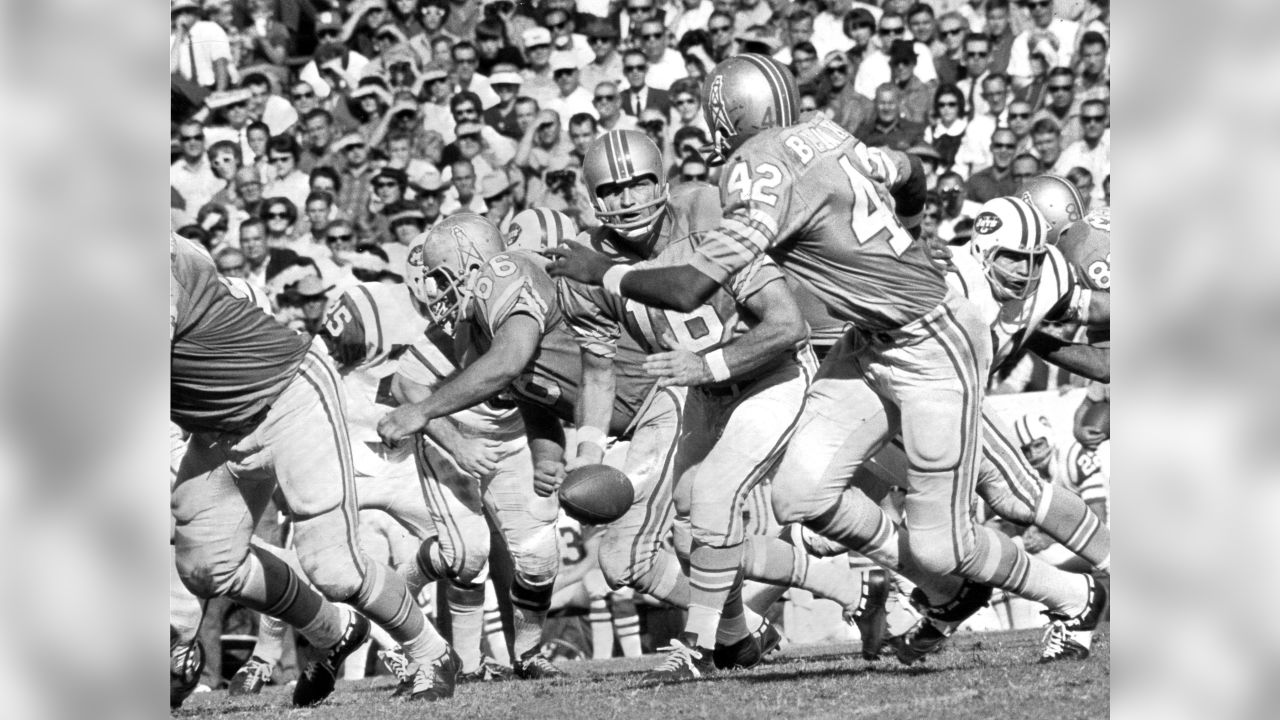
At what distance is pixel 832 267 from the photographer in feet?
22.3

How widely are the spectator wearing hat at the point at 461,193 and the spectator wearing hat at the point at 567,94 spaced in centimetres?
56

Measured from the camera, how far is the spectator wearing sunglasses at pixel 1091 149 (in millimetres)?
9438

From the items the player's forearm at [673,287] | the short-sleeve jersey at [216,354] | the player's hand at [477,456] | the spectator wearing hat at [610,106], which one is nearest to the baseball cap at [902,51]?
the spectator wearing hat at [610,106]

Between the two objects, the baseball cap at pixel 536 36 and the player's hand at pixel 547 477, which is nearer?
the player's hand at pixel 547 477

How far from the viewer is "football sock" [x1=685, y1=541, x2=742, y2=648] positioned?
7.12 metres

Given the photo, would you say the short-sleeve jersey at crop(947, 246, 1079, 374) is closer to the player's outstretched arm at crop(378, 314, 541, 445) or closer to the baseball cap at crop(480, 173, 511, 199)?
the player's outstretched arm at crop(378, 314, 541, 445)

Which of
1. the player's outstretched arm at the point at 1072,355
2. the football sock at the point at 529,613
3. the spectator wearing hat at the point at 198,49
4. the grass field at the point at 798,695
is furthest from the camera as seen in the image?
the spectator wearing hat at the point at 198,49

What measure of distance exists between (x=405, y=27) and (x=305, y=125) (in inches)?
27.9

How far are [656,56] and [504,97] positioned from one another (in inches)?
31.1

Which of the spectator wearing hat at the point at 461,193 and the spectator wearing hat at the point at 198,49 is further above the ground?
the spectator wearing hat at the point at 198,49

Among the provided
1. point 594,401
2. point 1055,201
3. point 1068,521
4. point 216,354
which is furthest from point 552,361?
point 1055,201

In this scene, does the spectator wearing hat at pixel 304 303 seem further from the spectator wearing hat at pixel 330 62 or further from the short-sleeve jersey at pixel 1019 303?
the short-sleeve jersey at pixel 1019 303

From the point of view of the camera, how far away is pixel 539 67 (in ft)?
30.8

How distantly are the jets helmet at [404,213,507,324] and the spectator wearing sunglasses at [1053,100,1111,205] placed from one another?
9.85 ft
